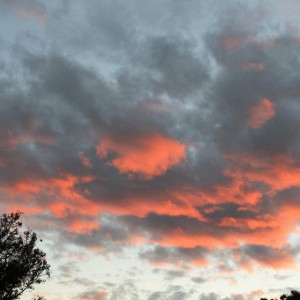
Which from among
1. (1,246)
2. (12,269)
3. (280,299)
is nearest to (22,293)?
(12,269)

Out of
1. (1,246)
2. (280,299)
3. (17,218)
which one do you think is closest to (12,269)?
(1,246)

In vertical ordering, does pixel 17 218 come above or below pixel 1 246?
above

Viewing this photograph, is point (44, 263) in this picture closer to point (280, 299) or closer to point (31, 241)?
point (31, 241)

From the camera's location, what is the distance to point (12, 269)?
5241cm

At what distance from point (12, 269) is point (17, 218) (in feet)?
24.8

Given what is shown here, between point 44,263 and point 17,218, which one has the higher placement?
point 17,218

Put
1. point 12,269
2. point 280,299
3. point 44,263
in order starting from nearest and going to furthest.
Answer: point 12,269, point 44,263, point 280,299

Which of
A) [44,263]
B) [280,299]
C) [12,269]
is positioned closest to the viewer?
[12,269]

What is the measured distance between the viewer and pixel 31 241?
183 ft

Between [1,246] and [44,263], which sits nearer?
[1,246]

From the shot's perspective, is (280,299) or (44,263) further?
(280,299)

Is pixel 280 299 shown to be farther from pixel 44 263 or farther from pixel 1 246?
pixel 1 246

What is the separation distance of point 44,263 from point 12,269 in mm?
5481

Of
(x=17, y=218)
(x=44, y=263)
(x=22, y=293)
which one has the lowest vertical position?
(x=22, y=293)
